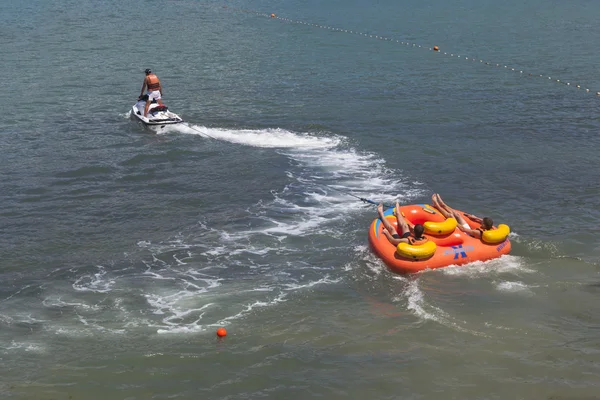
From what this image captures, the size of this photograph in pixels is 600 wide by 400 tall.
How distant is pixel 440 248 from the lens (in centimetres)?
1692

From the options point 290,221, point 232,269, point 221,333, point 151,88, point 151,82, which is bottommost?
point 221,333

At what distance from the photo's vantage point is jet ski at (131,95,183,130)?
2747 centimetres

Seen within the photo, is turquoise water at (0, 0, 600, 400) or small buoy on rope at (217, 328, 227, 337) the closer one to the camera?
turquoise water at (0, 0, 600, 400)

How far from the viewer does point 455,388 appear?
12703 mm

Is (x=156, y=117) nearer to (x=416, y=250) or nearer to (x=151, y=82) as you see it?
(x=151, y=82)

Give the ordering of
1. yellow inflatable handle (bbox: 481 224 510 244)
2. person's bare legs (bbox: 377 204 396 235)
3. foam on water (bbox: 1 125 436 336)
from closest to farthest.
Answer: foam on water (bbox: 1 125 436 336) < yellow inflatable handle (bbox: 481 224 510 244) < person's bare legs (bbox: 377 204 396 235)

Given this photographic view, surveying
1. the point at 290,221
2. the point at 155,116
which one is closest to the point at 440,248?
the point at 290,221

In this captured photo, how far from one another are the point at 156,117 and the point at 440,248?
46.6ft

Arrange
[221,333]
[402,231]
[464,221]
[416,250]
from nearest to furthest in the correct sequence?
[221,333], [416,250], [402,231], [464,221]

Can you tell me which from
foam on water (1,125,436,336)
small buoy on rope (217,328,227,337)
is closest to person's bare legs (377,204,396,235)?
foam on water (1,125,436,336)

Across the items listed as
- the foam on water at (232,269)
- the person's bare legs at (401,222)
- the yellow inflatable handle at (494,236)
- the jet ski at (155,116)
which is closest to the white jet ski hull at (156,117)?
the jet ski at (155,116)

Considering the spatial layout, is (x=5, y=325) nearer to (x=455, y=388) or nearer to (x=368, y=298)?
(x=368, y=298)

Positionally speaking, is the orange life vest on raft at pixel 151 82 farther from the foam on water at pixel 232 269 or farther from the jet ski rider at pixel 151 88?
the foam on water at pixel 232 269

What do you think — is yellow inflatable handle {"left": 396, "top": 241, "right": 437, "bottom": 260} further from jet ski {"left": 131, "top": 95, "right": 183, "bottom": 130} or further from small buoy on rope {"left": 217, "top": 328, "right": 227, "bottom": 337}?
jet ski {"left": 131, "top": 95, "right": 183, "bottom": 130}
